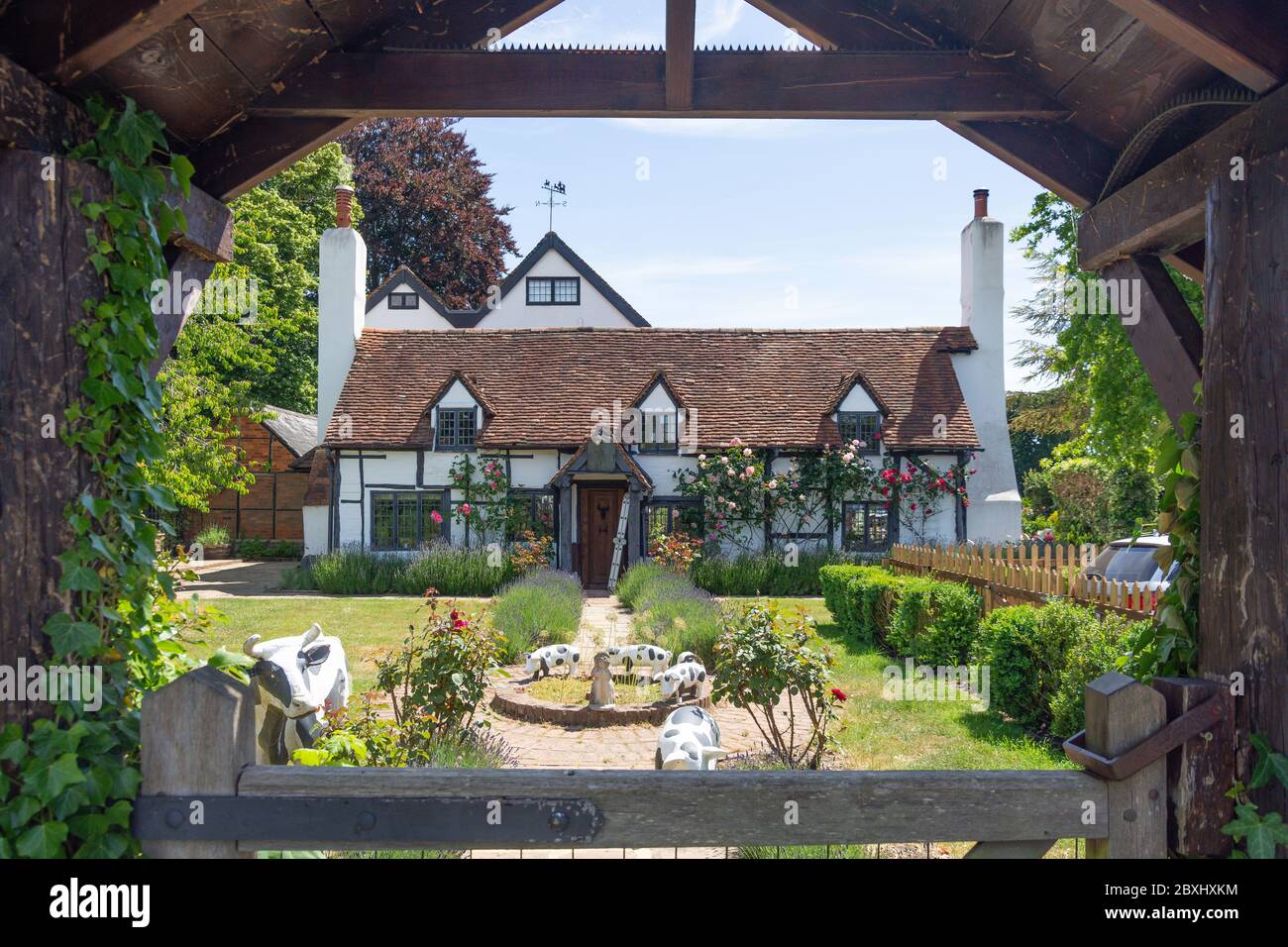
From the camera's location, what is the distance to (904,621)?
31.6 ft

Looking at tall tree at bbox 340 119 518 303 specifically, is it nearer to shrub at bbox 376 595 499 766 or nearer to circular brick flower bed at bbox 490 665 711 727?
circular brick flower bed at bbox 490 665 711 727

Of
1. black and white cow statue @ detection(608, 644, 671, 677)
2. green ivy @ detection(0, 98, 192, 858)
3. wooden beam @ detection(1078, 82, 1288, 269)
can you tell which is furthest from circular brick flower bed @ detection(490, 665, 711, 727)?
wooden beam @ detection(1078, 82, 1288, 269)

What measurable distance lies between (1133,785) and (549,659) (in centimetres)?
698

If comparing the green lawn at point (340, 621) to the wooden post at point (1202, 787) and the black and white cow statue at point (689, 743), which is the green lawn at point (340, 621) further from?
the wooden post at point (1202, 787)

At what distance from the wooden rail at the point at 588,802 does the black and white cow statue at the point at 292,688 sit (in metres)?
1.86

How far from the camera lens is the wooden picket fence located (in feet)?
23.4

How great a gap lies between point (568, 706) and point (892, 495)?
1279cm

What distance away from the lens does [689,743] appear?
5.29m

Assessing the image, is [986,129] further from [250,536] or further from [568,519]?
[250,536]

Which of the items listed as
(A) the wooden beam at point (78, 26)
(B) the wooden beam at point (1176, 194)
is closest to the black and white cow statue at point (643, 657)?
(B) the wooden beam at point (1176, 194)

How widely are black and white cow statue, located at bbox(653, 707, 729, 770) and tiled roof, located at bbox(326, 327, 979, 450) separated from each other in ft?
43.6

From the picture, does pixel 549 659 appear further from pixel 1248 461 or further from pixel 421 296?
pixel 421 296

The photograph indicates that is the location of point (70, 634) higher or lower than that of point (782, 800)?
higher

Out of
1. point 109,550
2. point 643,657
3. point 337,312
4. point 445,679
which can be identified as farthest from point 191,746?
point 337,312
